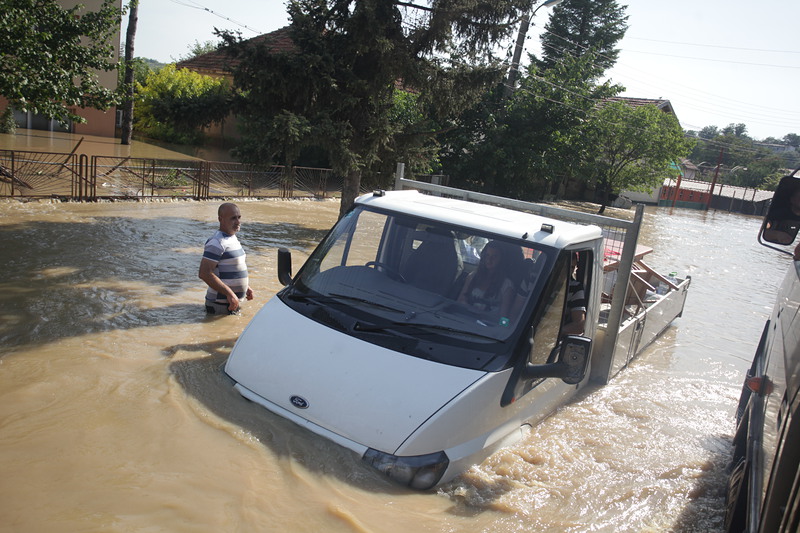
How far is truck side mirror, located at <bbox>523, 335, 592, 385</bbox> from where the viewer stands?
3935 millimetres

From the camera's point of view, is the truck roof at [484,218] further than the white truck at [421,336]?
Yes

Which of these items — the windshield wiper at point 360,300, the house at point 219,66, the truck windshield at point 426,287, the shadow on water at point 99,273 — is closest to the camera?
the truck windshield at point 426,287

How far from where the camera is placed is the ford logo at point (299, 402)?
3855mm

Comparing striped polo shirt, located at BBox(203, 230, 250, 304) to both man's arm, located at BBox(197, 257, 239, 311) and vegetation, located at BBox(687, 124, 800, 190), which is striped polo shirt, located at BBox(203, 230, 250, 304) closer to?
man's arm, located at BBox(197, 257, 239, 311)

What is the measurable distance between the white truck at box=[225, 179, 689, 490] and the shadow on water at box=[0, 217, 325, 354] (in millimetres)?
3275

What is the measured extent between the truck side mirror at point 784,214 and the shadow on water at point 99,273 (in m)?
6.03

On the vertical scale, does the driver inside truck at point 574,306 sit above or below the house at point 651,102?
below

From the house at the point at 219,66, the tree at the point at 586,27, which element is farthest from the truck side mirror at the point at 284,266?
the tree at the point at 586,27

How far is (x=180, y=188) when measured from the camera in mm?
18375

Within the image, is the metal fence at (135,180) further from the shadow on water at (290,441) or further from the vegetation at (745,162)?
the vegetation at (745,162)

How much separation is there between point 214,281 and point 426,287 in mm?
3077

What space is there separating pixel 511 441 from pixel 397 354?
1.26 m

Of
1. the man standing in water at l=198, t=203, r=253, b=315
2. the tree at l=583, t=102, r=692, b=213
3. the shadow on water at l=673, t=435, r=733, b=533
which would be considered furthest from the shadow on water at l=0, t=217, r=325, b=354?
the tree at l=583, t=102, r=692, b=213

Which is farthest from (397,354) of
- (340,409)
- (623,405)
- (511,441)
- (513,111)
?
(513,111)
